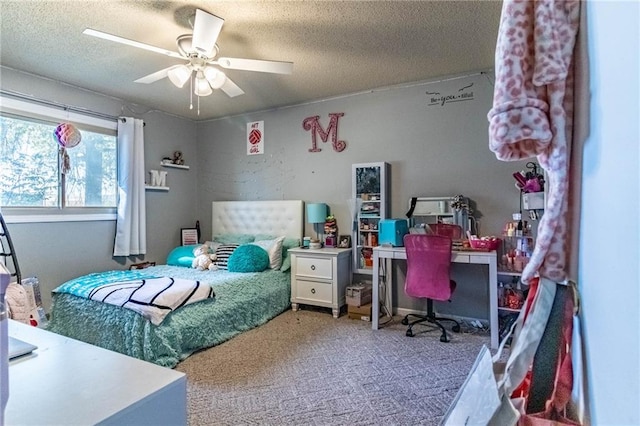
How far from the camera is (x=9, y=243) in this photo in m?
2.77

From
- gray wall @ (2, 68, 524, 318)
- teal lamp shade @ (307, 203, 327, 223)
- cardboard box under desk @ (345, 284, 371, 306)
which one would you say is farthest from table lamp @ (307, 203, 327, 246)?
cardboard box under desk @ (345, 284, 371, 306)

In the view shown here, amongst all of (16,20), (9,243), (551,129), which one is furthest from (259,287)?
(551,129)

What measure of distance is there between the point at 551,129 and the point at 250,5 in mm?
2017

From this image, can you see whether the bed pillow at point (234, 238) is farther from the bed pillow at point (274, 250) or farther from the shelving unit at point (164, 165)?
the shelving unit at point (164, 165)

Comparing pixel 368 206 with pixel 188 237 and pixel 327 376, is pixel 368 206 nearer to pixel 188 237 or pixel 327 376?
pixel 327 376

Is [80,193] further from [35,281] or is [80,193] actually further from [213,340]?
[213,340]

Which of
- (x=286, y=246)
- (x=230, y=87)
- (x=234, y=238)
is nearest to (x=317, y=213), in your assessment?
(x=286, y=246)

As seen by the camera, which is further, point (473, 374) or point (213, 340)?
point (213, 340)

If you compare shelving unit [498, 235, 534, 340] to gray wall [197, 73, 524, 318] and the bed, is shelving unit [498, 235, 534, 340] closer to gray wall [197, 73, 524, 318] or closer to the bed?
gray wall [197, 73, 524, 318]

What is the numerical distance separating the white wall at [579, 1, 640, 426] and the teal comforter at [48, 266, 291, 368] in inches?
96.9

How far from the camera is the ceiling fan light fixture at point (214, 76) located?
238 cm

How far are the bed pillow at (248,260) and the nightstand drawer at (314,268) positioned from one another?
38 cm

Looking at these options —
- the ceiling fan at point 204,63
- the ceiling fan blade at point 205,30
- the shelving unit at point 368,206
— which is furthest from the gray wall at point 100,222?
the shelving unit at point 368,206

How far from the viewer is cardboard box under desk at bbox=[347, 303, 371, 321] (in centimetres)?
342
